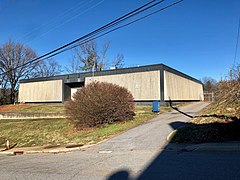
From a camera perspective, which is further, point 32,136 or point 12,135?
point 12,135

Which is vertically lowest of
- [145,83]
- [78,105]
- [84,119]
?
[84,119]

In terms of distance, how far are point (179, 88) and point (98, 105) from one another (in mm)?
20936

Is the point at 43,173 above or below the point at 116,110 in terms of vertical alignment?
below

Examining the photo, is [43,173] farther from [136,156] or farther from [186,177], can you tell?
[186,177]

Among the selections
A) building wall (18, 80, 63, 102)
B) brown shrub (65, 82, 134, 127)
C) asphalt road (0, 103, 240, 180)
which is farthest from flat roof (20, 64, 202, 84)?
asphalt road (0, 103, 240, 180)

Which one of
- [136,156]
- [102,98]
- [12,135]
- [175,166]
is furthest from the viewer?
[12,135]

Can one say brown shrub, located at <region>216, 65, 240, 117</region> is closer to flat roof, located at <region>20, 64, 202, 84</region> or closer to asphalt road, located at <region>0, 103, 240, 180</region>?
asphalt road, located at <region>0, 103, 240, 180</region>

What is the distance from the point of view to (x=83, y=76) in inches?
1404

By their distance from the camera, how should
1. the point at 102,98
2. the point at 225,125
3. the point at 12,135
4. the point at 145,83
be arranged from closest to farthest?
the point at 225,125
the point at 102,98
the point at 12,135
the point at 145,83

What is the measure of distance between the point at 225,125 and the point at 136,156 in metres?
4.71

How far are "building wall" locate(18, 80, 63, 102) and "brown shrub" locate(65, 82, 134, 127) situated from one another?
25.2 metres

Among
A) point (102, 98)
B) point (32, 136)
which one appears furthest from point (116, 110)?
point (32, 136)

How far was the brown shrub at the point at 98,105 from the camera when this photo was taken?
13.8 meters

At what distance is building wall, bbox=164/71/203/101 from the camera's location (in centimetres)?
2688
